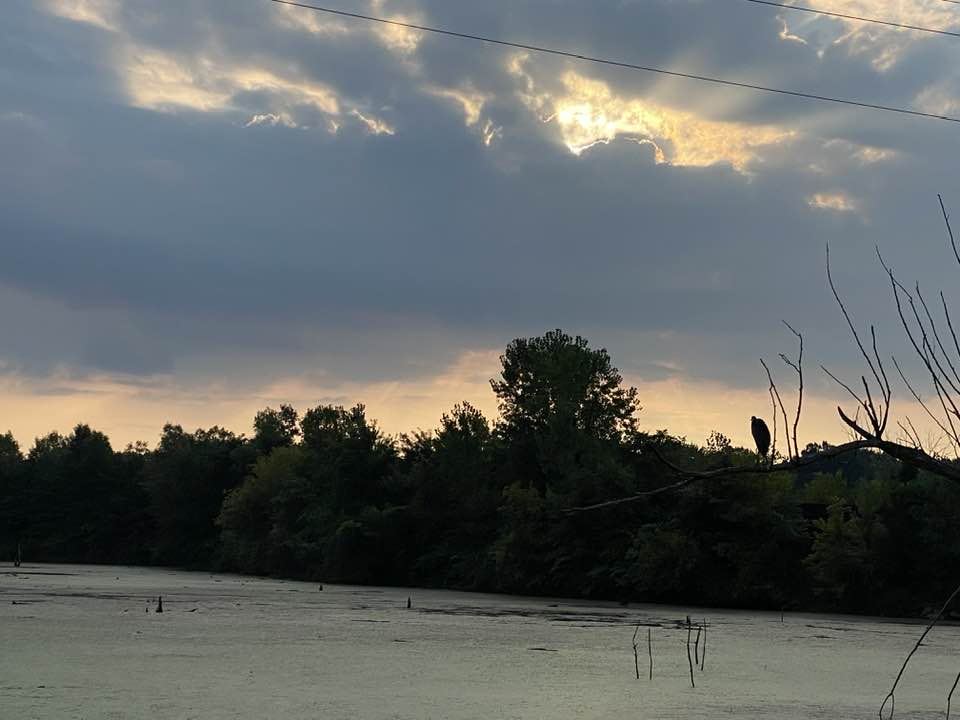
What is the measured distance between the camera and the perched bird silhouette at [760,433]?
3.74 metres

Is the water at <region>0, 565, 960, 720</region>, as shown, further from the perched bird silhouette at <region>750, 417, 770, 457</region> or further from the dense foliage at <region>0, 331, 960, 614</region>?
the perched bird silhouette at <region>750, 417, 770, 457</region>

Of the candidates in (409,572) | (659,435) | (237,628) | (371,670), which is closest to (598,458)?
(659,435)

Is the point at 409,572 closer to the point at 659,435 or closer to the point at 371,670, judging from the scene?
the point at 659,435

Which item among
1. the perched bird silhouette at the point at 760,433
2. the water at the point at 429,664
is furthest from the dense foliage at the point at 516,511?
the perched bird silhouette at the point at 760,433

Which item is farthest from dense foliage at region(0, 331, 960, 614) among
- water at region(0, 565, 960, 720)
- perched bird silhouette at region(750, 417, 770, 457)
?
perched bird silhouette at region(750, 417, 770, 457)

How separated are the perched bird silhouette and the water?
42.1 feet

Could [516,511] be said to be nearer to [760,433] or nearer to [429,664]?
[429,664]

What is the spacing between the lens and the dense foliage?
145 feet

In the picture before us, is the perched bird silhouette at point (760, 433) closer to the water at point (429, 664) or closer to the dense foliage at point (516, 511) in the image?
the water at point (429, 664)

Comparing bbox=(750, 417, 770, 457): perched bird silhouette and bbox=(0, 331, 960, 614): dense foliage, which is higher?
bbox=(0, 331, 960, 614): dense foliage

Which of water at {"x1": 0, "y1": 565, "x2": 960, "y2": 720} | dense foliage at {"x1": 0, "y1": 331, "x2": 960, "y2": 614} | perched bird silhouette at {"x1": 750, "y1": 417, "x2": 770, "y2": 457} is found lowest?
water at {"x1": 0, "y1": 565, "x2": 960, "y2": 720}

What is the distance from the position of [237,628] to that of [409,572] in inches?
1357

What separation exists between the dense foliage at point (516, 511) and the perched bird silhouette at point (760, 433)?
21068 mm

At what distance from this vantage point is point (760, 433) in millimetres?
3773
